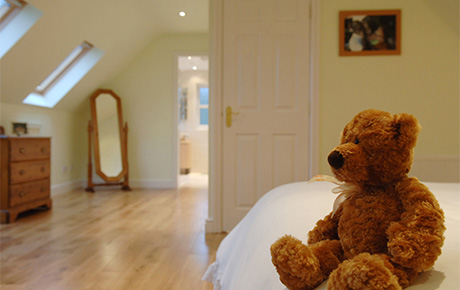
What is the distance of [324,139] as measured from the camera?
115 inches

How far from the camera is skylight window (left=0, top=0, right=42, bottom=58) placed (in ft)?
10.8

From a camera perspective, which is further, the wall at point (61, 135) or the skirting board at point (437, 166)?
the wall at point (61, 135)

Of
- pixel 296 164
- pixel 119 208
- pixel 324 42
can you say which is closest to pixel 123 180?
pixel 119 208

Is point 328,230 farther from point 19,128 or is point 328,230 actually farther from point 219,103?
point 19,128

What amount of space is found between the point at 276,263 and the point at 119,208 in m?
3.71

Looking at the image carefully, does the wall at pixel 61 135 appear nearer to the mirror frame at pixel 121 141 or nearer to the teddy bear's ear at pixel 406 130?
the mirror frame at pixel 121 141

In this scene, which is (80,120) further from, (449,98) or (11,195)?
(449,98)

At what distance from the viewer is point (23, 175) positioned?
349cm

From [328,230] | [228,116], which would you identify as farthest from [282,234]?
[228,116]

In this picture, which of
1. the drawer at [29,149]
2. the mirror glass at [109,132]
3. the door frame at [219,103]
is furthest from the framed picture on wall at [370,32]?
the mirror glass at [109,132]

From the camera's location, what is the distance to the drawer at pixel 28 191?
3349 millimetres

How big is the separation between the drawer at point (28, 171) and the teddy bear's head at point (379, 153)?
3.57m

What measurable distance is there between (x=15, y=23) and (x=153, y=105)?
2592mm

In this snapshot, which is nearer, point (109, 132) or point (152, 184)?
point (109, 132)
